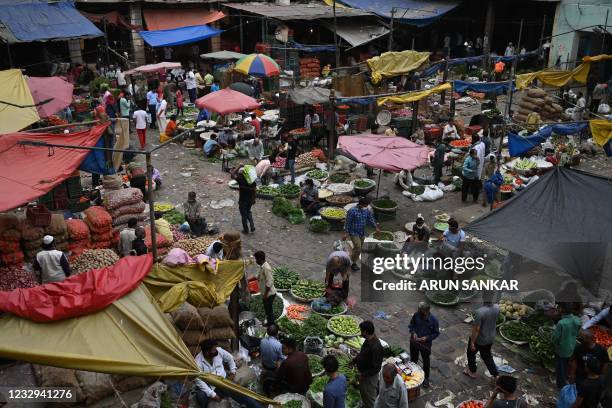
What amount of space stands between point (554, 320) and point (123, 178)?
37.1ft

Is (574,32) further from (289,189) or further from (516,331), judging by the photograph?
(516,331)

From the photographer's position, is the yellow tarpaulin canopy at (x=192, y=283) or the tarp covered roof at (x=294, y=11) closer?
the yellow tarpaulin canopy at (x=192, y=283)

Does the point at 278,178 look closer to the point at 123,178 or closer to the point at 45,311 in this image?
the point at 123,178

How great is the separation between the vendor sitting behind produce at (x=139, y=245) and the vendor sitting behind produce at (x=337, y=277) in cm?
336

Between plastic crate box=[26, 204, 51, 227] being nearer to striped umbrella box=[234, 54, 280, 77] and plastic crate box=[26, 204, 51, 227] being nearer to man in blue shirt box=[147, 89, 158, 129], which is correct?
man in blue shirt box=[147, 89, 158, 129]

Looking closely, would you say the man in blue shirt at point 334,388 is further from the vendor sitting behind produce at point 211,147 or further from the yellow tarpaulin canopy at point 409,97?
the vendor sitting behind produce at point 211,147

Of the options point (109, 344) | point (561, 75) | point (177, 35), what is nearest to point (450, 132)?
point (561, 75)

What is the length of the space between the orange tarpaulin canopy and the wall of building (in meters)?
16.8

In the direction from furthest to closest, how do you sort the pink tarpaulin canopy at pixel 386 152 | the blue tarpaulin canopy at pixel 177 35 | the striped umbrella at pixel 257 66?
1. the blue tarpaulin canopy at pixel 177 35
2. the striped umbrella at pixel 257 66
3. the pink tarpaulin canopy at pixel 386 152

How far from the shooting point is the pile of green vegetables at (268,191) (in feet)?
49.2

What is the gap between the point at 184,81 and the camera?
25.2m

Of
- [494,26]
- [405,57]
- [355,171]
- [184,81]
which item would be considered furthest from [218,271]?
[494,26]

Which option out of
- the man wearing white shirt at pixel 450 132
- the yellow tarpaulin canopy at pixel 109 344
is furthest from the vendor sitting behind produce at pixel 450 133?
the yellow tarpaulin canopy at pixel 109 344

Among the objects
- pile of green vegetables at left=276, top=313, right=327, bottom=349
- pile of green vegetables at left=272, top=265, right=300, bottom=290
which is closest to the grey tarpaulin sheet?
pile of green vegetables at left=276, top=313, right=327, bottom=349
